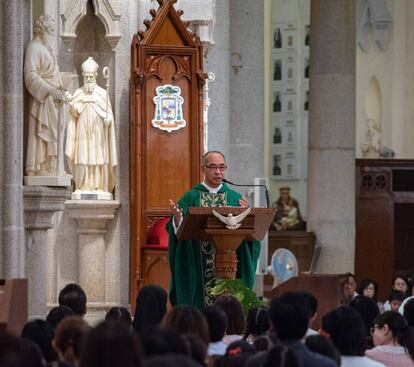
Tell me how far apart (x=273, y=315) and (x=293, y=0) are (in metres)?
25.3

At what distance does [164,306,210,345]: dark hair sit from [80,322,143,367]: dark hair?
2.03 meters

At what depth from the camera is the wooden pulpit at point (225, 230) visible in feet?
39.2

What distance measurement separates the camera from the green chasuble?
13016 millimetres

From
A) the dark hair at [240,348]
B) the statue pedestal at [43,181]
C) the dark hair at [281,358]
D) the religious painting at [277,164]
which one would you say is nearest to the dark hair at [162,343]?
the dark hair at [281,358]

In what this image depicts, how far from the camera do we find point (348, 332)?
27.3ft

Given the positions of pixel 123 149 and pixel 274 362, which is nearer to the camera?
pixel 274 362

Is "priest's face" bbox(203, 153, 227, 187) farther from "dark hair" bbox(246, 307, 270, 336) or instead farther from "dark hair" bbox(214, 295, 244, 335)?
"dark hair" bbox(214, 295, 244, 335)

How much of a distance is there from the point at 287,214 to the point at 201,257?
16.9 metres

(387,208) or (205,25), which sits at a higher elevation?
(205,25)

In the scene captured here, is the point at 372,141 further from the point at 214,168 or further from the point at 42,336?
the point at 42,336

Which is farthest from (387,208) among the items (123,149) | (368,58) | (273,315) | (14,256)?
(273,315)

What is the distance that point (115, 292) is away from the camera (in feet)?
59.8

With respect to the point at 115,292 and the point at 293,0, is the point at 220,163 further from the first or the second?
the point at 293,0

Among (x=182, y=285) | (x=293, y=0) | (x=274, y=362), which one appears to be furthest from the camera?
(x=293, y=0)
